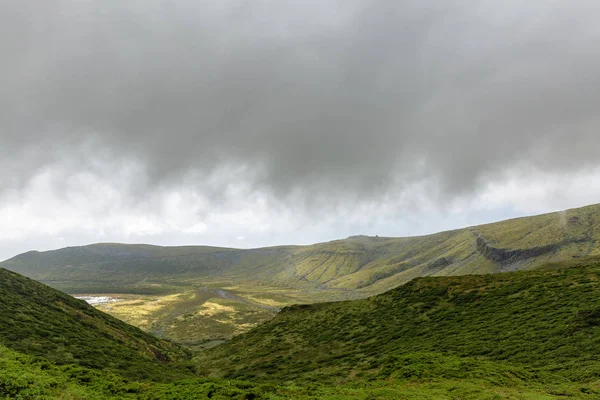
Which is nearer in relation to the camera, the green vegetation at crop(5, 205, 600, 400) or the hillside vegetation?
the hillside vegetation

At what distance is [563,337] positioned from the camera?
33.6 meters

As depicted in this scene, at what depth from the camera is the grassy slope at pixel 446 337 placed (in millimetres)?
30203

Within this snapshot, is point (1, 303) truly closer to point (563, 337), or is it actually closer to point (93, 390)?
point (93, 390)

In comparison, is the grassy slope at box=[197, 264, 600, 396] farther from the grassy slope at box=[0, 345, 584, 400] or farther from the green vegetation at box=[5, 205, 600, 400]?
the grassy slope at box=[0, 345, 584, 400]

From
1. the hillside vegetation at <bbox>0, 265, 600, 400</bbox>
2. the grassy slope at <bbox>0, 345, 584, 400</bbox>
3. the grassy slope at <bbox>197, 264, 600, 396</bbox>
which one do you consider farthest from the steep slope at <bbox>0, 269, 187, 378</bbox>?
the grassy slope at <bbox>0, 345, 584, 400</bbox>

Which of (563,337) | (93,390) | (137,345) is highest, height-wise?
(93,390)

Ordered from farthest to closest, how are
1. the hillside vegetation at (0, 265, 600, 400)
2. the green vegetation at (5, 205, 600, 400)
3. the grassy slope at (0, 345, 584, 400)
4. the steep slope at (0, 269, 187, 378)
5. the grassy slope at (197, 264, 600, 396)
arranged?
1. the steep slope at (0, 269, 187, 378)
2. the grassy slope at (197, 264, 600, 396)
3. the green vegetation at (5, 205, 600, 400)
4. the hillside vegetation at (0, 265, 600, 400)
5. the grassy slope at (0, 345, 584, 400)

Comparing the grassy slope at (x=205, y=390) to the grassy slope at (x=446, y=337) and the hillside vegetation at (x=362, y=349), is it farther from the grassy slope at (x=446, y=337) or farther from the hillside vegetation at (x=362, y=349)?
the grassy slope at (x=446, y=337)

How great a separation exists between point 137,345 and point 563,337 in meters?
67.8

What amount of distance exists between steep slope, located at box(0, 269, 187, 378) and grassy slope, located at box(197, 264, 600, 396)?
11.3 metres

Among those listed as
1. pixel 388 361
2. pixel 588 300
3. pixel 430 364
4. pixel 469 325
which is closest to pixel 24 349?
pixel 388 361

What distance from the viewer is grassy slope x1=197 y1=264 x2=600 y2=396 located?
30203mm

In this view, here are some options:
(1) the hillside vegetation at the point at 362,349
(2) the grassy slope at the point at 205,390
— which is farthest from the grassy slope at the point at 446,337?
(2) the grassy slope at the point at 205,390

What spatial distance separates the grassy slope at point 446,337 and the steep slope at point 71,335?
11.3m
